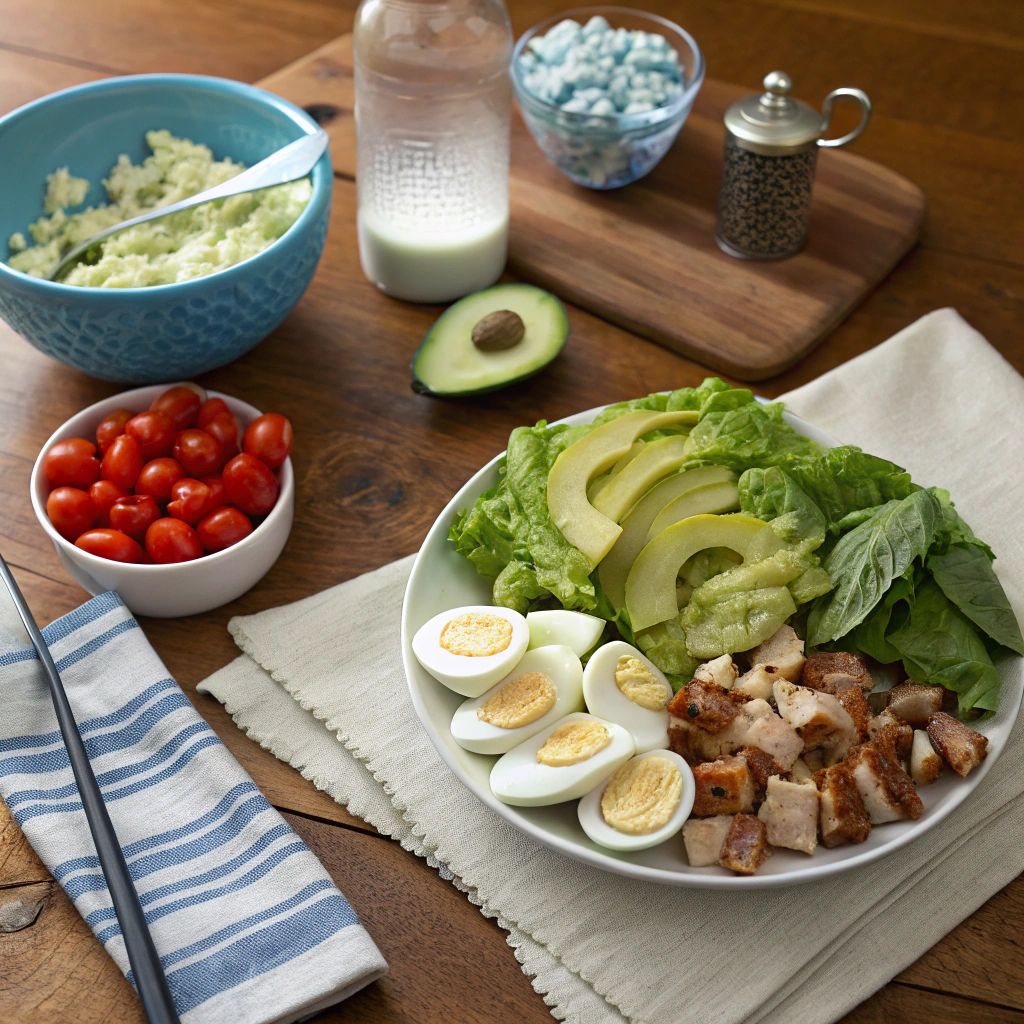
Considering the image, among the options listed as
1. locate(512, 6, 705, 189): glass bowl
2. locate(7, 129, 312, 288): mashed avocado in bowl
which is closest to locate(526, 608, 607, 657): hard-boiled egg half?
locate(7, 129, 312, 288): mashed avocado in bowl

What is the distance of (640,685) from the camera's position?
147 cm

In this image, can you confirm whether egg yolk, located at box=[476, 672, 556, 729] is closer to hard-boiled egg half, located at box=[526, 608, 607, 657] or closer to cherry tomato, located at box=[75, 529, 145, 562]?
hard-boiled egg half, located at box=[526, 608, 607, 657]

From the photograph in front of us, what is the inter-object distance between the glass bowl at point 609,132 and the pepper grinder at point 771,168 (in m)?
0.18

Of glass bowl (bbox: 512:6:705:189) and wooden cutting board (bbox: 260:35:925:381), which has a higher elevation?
glass bowl (bbox: 512:6:705:189)

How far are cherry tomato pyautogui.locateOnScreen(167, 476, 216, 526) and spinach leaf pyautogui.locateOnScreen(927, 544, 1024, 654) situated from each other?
1.16 meters

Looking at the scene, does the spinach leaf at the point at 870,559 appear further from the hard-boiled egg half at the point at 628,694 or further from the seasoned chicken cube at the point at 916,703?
the hard-boiled egg half at the point at 628,694

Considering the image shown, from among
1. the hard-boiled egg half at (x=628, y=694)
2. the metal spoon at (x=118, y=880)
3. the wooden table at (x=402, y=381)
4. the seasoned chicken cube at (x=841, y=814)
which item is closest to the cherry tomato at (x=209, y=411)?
the wooden table at (x=402, y=381)

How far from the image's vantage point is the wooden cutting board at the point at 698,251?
226 centimetres

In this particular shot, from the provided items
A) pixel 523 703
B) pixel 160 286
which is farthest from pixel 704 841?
pixel 160 286

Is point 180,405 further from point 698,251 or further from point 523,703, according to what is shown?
point 698,251

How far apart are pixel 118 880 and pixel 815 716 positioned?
92cm

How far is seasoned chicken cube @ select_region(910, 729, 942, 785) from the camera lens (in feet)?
4.56

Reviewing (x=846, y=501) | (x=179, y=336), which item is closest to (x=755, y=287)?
(x=846, y=501)

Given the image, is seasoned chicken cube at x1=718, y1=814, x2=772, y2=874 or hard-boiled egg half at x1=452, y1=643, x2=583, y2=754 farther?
hard-boiled egg half at x1=452, y1=643, x2=583, y2=754
